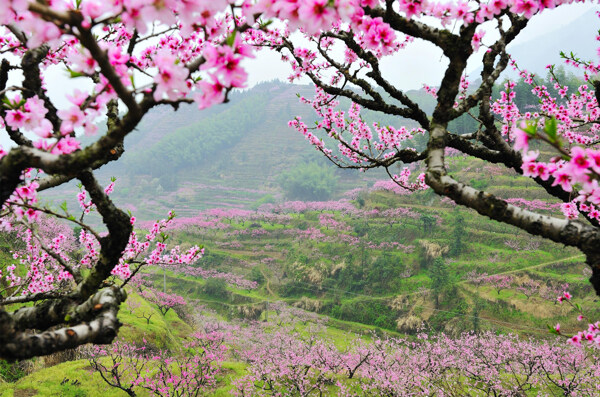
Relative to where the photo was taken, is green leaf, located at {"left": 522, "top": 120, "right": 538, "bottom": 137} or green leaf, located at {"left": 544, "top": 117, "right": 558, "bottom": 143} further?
green leaf, located at {"left": 522, "top": 120, "right": 538, "bottom": 137}

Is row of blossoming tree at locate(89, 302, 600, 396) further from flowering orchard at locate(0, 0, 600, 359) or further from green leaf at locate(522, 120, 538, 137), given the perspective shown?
green leaf at locate(522, 120, 538, 137)

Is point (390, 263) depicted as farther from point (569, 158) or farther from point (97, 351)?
point (569, 158)

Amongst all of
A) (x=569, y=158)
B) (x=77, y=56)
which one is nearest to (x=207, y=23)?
(x=77, y=56)

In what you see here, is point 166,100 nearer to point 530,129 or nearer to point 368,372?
point 530,129

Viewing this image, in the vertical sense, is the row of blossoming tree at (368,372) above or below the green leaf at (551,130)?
below

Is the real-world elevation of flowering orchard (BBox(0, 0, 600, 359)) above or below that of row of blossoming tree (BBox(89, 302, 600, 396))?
above

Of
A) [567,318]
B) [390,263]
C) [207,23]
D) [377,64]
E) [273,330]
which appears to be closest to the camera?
[207,23]

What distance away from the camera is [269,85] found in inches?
5251

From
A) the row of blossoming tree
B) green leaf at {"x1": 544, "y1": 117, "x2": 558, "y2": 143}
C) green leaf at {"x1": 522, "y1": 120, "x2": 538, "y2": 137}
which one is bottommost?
the row of blossoming tree

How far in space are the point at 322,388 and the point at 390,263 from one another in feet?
52.7

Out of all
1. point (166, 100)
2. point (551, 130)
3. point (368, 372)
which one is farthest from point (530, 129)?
point (368, 372)

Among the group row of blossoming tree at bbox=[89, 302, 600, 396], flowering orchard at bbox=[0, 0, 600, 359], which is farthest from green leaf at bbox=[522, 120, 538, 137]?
row of blossoming tree at bbox=[89, 302, 600, 396]

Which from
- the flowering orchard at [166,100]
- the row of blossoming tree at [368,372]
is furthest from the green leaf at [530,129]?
the row of blossoming tree at [368,372]

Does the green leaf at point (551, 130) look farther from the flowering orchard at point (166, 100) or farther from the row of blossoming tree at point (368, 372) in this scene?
the row of blossoming tree at point (368, 372)
